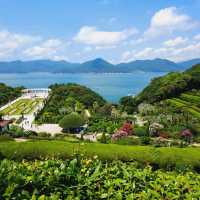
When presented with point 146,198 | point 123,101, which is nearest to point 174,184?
point 146,198

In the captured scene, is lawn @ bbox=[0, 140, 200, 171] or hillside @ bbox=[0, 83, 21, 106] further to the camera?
hillside @ bbox=[0, 83, 21, 106]

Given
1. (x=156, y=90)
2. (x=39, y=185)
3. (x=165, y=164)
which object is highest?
(x=156, y=90)

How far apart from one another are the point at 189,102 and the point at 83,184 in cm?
5764

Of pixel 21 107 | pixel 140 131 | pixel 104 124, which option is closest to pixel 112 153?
pixel 140 131

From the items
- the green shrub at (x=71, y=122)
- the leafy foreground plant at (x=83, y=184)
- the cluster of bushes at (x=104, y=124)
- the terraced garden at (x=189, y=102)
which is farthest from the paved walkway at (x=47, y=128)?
the leafy foreground plant at (x=83, y=184)

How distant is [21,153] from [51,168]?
10142 millimetres

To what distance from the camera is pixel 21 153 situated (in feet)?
51.0

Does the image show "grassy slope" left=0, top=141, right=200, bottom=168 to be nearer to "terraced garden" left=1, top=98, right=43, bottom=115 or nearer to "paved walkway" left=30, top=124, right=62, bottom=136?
"paved walkway" left=30, top=124, right=62, bottom=136

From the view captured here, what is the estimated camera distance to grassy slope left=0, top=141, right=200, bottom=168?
1505 centimetres

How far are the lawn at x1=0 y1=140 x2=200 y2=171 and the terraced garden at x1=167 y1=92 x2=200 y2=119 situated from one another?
35.4m

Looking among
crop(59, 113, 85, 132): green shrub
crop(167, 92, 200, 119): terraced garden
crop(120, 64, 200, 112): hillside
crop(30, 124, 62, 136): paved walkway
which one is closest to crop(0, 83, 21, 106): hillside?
crop(120, 64, 200, 112): hillside

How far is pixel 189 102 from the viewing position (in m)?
61.4

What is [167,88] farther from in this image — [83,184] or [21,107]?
[83,184]

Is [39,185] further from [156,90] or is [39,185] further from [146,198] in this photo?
[156,90]
